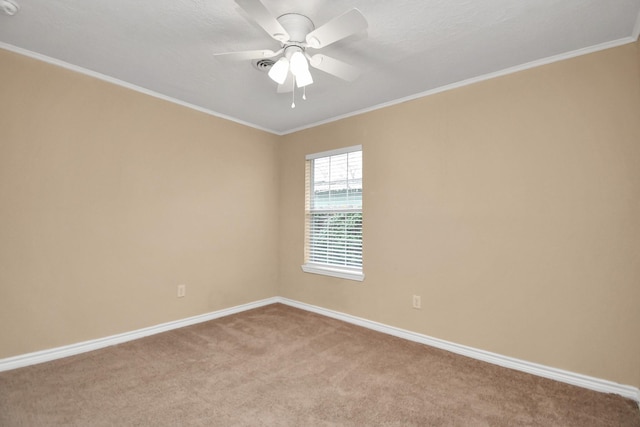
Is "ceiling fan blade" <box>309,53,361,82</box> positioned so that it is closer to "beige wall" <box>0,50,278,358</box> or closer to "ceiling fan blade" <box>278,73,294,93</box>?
"ceiling fan blade" <box>278,73,294,93</box>

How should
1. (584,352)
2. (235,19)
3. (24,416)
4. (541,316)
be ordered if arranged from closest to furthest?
(24,416), (235,19), (584,352), (541,316)

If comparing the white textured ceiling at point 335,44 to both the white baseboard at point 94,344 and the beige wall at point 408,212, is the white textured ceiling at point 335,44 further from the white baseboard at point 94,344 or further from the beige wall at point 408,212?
the white baseboard at point 94,344

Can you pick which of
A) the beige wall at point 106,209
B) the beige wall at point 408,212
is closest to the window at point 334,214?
the beige wall at point 408,212

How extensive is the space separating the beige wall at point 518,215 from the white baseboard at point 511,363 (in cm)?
5

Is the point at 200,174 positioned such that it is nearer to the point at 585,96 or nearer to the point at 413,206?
the point at 413,206

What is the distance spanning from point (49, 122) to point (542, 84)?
394cm

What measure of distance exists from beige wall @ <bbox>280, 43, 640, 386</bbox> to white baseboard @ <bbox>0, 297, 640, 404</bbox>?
0.06 m

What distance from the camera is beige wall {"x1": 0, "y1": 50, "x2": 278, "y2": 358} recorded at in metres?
2.30

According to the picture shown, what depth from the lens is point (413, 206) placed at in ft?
9.86

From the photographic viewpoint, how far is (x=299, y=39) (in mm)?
1953

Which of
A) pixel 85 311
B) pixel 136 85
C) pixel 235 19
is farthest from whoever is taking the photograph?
pixel 136 85

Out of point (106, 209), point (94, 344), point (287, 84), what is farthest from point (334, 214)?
point (94, 344)

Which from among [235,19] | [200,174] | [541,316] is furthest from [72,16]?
[541,316]

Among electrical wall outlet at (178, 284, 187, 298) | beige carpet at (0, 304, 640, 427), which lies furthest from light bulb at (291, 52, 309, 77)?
electrical wall outlet at (178, 284, 187, 298)
